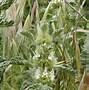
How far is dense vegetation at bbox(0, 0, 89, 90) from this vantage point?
934mm

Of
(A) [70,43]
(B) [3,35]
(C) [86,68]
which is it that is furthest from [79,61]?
(B) [3,35]

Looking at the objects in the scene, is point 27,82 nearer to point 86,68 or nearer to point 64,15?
Result: point 86,68

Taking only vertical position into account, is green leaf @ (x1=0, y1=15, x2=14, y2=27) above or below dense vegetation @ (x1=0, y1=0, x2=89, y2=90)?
above

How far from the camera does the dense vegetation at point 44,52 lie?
3.06ft

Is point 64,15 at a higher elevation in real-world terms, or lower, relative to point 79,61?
higher

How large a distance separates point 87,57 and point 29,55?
219 mm

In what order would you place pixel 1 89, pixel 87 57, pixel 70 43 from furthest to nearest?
pixel 70 43 < pixel 87 57 < pixel 1 89

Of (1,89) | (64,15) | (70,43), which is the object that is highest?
(64,15)

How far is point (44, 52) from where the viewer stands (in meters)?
0.93

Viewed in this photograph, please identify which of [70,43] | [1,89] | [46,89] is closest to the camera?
[46,89]

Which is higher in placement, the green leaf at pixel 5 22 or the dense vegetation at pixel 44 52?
the green leaf at pixel 5 22

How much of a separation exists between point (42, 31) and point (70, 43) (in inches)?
15.0

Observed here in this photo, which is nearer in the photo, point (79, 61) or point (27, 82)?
point (27, 82)

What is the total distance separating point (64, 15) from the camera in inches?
51.6
